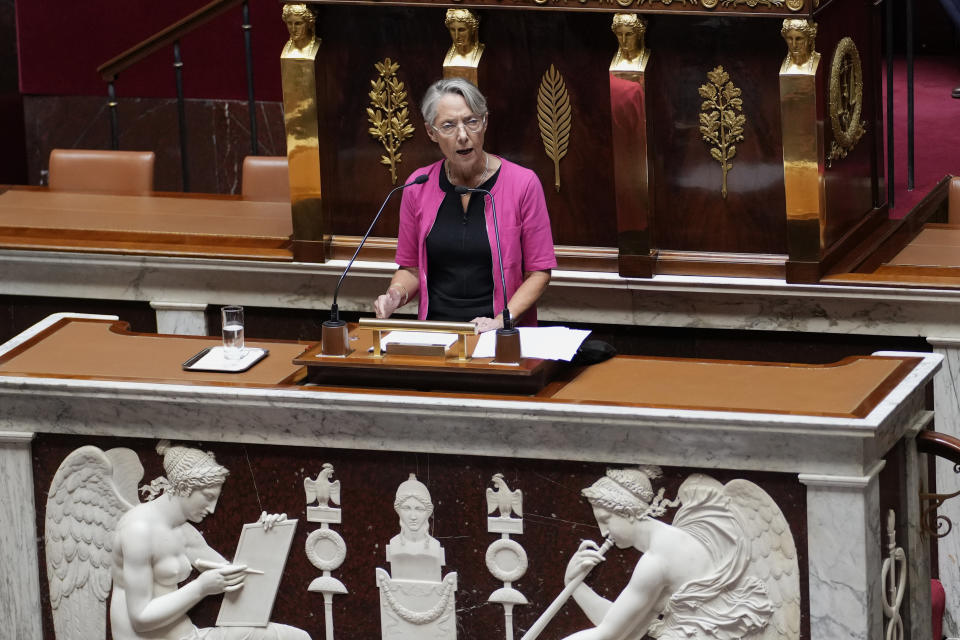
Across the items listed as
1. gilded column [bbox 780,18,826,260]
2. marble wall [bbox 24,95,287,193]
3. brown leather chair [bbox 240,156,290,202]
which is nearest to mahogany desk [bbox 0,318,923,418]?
gilded column [bbox 780,18,826,260]

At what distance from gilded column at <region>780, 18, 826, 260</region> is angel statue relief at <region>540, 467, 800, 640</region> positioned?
5.76 feet

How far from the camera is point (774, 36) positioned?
18.9 ft

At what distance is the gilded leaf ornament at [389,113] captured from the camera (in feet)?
20.4

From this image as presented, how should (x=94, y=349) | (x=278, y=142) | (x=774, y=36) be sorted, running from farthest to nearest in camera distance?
(x=278, y=142) < (x=774, y=36) < (x=94, y=349)

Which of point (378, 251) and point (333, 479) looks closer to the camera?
point (333, 479)

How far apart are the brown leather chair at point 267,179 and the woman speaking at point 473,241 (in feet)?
6.94

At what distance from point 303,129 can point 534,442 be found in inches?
88.5

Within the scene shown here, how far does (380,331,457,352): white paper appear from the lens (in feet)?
14.8

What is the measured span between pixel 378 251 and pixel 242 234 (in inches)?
21.5

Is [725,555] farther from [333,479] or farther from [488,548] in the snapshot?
[333,479]

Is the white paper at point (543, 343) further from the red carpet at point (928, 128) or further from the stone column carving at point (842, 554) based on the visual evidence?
the red carpet at point (928, 128)

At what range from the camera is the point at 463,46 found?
6.04m

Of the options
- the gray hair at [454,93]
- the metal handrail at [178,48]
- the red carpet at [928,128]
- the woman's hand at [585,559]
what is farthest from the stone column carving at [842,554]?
the metal handrail at [178,48]

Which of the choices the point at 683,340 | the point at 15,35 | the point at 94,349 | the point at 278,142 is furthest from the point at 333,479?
the point at 15,35
